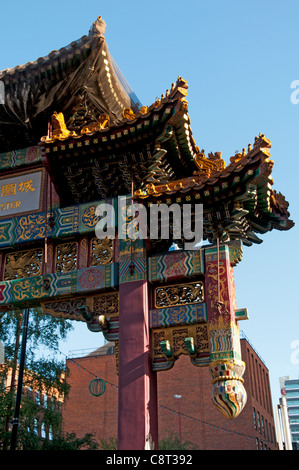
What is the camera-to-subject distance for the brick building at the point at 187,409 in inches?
1444

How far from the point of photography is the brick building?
3669 centimetres

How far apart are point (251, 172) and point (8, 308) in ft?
17.0

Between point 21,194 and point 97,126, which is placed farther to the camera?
point 21,194

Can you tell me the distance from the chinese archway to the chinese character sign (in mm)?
24

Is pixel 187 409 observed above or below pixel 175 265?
above

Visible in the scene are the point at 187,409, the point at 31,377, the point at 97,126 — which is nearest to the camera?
the point at 97,126

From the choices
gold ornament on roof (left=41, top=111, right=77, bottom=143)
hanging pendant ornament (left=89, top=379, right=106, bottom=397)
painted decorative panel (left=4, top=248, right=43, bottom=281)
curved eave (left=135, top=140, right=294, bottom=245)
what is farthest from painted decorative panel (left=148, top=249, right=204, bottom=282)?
gold ornament on roof (left=41, top=111, right=77, bottom=143)

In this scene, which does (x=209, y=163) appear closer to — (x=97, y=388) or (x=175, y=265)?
(x=175, y=265)

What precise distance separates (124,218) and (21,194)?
8.35ft

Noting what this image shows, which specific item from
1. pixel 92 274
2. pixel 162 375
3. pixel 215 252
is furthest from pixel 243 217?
pixel 162 375

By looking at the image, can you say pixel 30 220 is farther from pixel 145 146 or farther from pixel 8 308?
pixel 145 146

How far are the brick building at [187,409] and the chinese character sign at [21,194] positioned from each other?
26.3 metres

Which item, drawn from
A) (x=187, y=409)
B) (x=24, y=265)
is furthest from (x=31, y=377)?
(x=187, y=409)

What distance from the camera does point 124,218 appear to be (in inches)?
410
